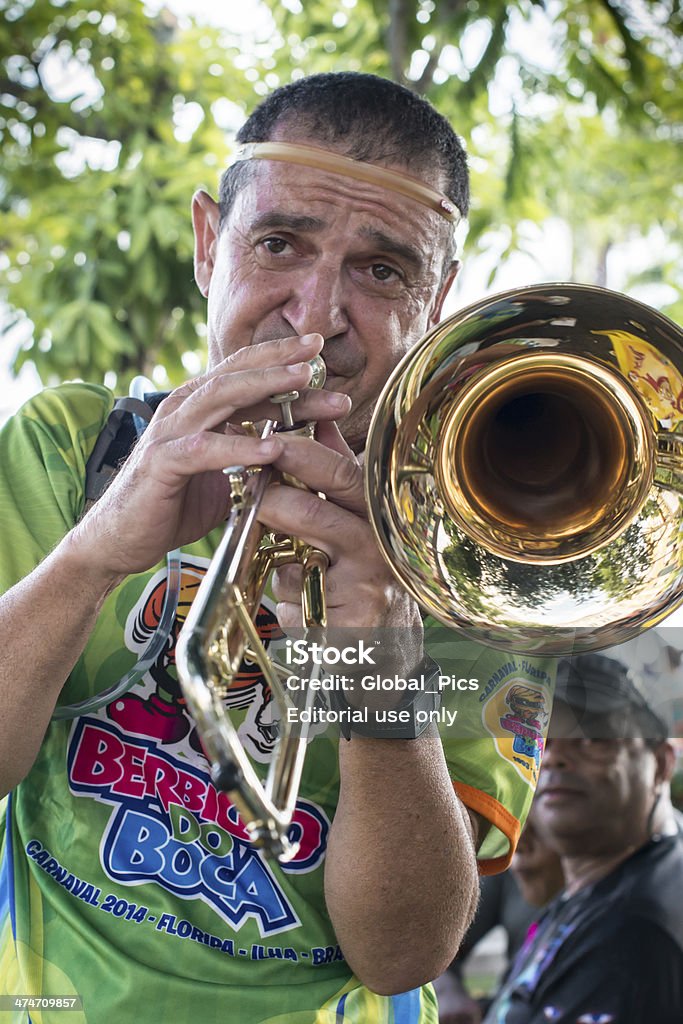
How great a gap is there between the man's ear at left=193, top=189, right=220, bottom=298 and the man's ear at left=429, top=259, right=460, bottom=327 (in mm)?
451

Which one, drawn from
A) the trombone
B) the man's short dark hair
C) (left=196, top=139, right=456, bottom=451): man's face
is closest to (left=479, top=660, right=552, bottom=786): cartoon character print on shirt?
the trombone

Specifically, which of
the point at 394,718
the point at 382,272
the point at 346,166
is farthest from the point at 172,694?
the point at 346,166

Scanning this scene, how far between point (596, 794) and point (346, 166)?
2.48m

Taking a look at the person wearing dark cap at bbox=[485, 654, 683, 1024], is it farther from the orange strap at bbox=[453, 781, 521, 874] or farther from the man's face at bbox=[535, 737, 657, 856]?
the orange strap at bbox=[453, 781, 521, 874]

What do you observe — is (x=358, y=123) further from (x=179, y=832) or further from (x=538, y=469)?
(x=179, y=832)

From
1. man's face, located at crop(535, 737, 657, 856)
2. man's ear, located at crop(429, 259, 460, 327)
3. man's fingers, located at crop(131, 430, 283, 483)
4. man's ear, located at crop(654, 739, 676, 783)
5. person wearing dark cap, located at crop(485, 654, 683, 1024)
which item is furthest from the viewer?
man's ear, located at crop(654, 739, 676, 783)

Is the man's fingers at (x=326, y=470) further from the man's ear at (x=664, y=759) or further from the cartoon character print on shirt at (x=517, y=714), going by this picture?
the man's ear at (x=664, y=759)

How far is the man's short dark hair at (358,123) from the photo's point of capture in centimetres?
196

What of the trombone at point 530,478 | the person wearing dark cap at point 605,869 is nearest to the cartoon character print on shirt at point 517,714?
the trombone at point 530,478

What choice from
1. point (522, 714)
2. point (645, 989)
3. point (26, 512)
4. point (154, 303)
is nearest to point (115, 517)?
point (26, 512)

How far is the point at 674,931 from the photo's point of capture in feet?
10.3

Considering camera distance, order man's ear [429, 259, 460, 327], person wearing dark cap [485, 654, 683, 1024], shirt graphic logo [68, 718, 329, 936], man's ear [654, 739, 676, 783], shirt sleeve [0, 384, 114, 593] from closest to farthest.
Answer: shirt graphic logo [68, 718, 329, 936]
shirt sleeve [0, 384, 114, 593]
man's ear [429, 259, 460, 327]
person wearing dark cap [485, 654, 683, 1024]
man's ear [654, 739, 676, 783]

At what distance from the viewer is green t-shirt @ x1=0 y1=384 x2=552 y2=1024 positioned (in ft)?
5.31

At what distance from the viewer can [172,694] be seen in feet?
5.82
